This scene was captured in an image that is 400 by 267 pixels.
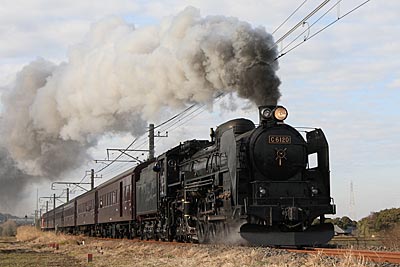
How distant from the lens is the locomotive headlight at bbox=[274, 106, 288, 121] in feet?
57.8

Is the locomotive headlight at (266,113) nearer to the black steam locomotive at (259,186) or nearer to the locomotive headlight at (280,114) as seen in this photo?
the black steam locomotive at (259,186)

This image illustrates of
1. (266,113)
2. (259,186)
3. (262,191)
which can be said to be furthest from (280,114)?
(262,191)

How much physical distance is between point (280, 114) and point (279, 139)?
761 millimetres

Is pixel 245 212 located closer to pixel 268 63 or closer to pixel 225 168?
pixel 225 168

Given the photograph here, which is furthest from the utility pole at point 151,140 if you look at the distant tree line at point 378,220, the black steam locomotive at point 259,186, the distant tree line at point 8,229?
the distant tree line at point 8,229

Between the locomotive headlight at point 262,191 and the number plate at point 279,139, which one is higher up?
the number plate at point 279,139

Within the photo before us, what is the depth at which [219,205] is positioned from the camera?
59.9ft

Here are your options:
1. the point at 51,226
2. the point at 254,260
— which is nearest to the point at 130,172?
the point at 254,260

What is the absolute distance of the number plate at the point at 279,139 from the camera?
17312mm

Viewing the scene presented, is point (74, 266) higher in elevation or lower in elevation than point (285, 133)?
lower

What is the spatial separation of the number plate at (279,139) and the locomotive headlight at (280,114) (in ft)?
1.80

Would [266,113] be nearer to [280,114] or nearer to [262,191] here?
[280,114]

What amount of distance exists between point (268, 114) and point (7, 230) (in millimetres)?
87865

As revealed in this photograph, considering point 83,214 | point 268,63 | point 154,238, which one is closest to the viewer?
point 268,63
